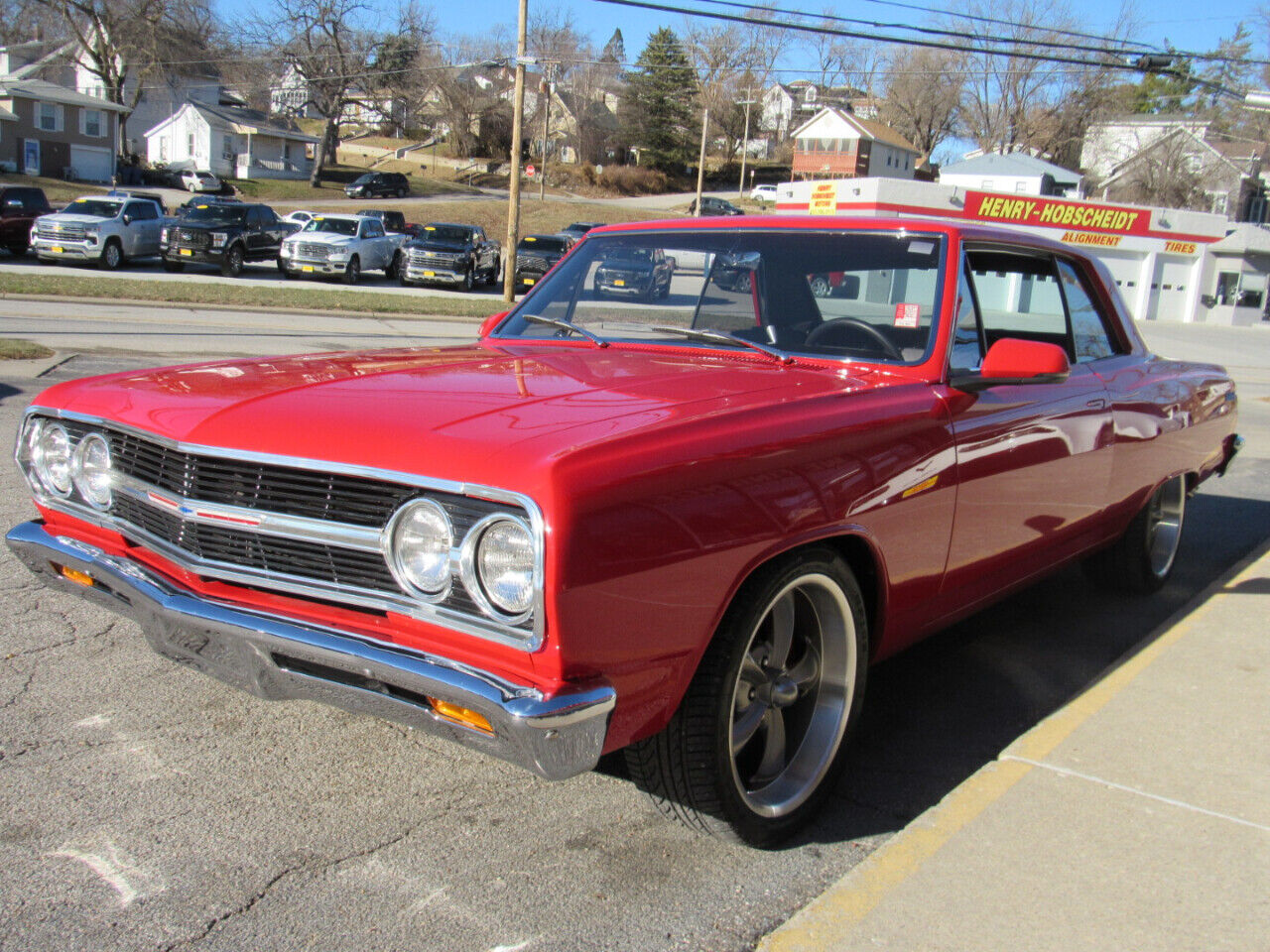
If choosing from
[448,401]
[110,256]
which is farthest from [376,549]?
[110,256]

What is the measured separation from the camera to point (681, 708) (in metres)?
2.68

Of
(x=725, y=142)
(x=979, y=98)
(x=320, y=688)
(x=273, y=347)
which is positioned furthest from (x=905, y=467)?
(x=725, y=142)

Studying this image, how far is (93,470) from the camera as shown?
3.19 m

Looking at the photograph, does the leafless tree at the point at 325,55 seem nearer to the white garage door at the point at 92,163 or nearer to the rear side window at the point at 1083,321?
the white garage door at the point at 92,163

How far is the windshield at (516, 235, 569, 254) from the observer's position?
29953 millimetres

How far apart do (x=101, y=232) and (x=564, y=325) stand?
2436 centimetres

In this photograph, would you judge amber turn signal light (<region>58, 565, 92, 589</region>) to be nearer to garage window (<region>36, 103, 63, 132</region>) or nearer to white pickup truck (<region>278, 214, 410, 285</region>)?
white pickup truck (<region>278, 214, 410, 285</region>)

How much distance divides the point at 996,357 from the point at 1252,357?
28244mm

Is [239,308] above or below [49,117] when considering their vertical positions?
below

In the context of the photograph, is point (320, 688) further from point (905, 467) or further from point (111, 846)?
point (905, 467)

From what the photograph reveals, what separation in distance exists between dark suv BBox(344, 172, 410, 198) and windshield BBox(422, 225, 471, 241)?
32.1 meters

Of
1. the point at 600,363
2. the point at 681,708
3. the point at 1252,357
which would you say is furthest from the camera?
the point at 1252,357

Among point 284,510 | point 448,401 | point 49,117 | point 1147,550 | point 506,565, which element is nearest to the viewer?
point 506,565

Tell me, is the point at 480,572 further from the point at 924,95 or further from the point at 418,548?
the point at 924,95
